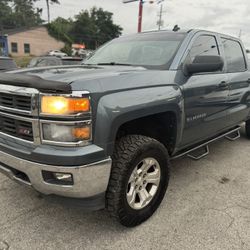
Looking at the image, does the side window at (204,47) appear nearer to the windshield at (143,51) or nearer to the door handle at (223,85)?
the windshield at (143,51)

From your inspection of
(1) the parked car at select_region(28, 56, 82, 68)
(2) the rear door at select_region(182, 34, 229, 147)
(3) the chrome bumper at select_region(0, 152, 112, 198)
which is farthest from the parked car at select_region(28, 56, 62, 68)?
(3) the chrome bumper at select_region(0, 152, 112, 198)

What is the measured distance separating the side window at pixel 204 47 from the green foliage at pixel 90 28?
187ft

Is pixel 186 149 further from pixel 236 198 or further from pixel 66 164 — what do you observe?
pixel 66 164

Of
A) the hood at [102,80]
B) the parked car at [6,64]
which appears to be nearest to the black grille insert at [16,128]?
the hood at [102,80]

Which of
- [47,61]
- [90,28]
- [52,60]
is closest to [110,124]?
[52,60]

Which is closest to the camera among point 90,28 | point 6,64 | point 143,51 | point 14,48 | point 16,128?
point 16,128

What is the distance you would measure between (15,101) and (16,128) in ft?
0.72

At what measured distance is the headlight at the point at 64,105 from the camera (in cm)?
204

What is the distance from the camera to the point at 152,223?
2.74 m

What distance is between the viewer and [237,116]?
4.44m

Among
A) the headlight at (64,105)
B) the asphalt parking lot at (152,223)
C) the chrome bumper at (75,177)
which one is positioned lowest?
the asphalt parking lot at (152,223)

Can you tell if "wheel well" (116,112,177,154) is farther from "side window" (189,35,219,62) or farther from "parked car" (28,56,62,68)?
"parked car" (28,56,62,68)

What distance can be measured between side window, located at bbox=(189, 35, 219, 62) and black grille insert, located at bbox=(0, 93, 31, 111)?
1.92 metres

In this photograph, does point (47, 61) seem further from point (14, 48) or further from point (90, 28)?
point (90, 28)
